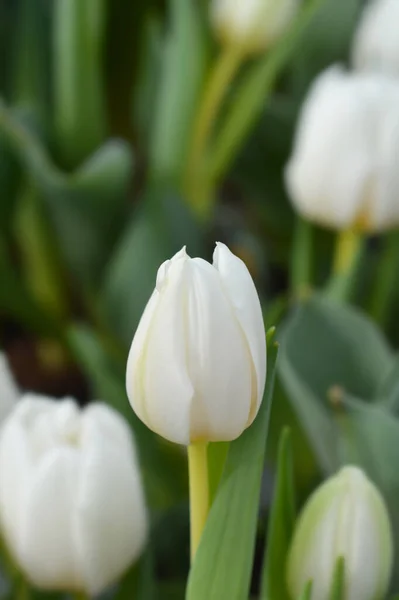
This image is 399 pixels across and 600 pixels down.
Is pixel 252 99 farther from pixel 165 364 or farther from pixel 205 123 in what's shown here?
pixel 165 364

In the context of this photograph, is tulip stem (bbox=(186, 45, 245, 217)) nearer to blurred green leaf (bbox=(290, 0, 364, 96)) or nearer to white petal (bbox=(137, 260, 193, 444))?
blurred green leaf (bbox=(290, 0, 364, 96))

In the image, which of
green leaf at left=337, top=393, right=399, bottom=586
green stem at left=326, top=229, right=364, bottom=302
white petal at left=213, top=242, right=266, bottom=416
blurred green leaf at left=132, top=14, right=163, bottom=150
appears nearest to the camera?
white petal at left=213, top=242, right=266, bottom=416

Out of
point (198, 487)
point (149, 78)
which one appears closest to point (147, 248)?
point (149, 78)

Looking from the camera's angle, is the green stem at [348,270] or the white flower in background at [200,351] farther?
the green stem at [348,270]

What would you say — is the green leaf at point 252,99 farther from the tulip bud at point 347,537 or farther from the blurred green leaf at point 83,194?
the tulip bud at point 347,537

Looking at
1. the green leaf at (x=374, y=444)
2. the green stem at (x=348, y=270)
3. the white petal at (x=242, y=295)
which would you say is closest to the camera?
the white petal at (x=242, y=295)

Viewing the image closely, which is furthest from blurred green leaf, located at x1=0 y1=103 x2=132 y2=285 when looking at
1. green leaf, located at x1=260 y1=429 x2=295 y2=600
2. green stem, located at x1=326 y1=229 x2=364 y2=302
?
green leaf, located at x1=260 y1=429 x2=295 y2=600

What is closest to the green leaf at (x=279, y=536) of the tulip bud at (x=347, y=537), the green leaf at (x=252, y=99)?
the tulip bud at (x=347, y=537)
